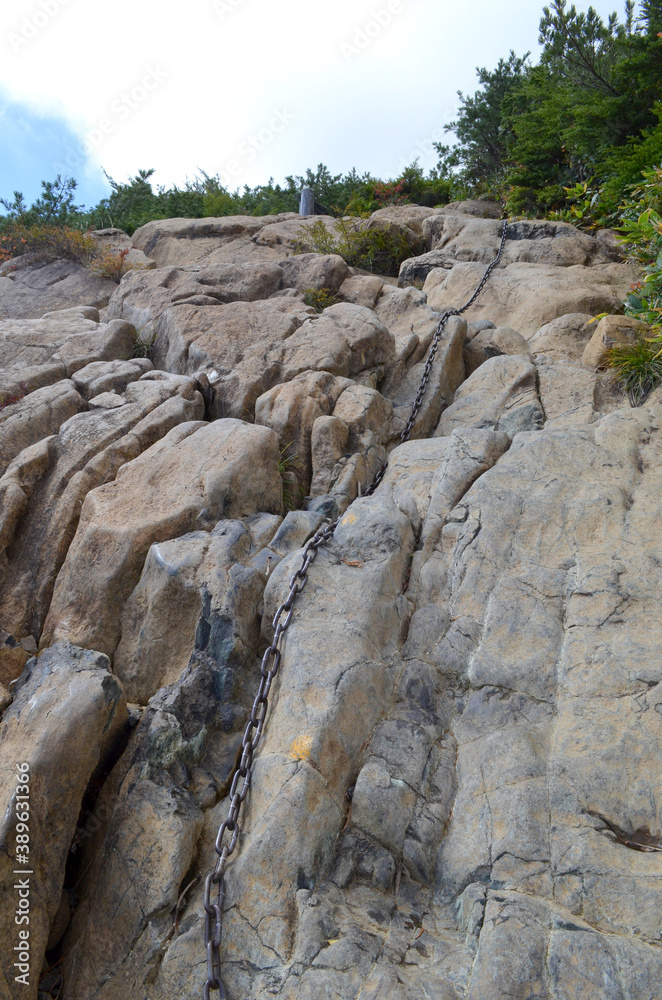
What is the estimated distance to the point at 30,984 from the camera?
10.8ft

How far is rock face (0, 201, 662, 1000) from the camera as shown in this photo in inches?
124

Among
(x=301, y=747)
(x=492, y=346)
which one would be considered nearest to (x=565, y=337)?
(x=492, y=346)

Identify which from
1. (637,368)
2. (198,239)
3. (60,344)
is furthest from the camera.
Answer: (198,239)

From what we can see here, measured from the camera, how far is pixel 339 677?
3994mm

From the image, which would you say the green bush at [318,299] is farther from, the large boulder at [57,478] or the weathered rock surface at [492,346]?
the large boulder at [57,478]

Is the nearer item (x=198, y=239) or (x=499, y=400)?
(x=499, y=400)

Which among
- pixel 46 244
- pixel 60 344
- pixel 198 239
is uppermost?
pixel 46 244

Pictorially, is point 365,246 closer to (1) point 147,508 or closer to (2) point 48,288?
(2) point 48,288

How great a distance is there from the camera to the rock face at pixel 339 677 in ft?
10.3

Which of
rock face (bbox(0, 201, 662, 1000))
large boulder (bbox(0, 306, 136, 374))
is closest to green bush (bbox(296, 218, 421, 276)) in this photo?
large boulder (bbox(0, 306, 136, 374))

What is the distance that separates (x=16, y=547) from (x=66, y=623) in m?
1.11

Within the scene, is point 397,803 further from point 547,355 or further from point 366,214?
point 366,214

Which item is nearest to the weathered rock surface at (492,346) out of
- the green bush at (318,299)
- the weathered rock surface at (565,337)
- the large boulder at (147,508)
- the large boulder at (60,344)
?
the weathered rock surface at (565,337)
